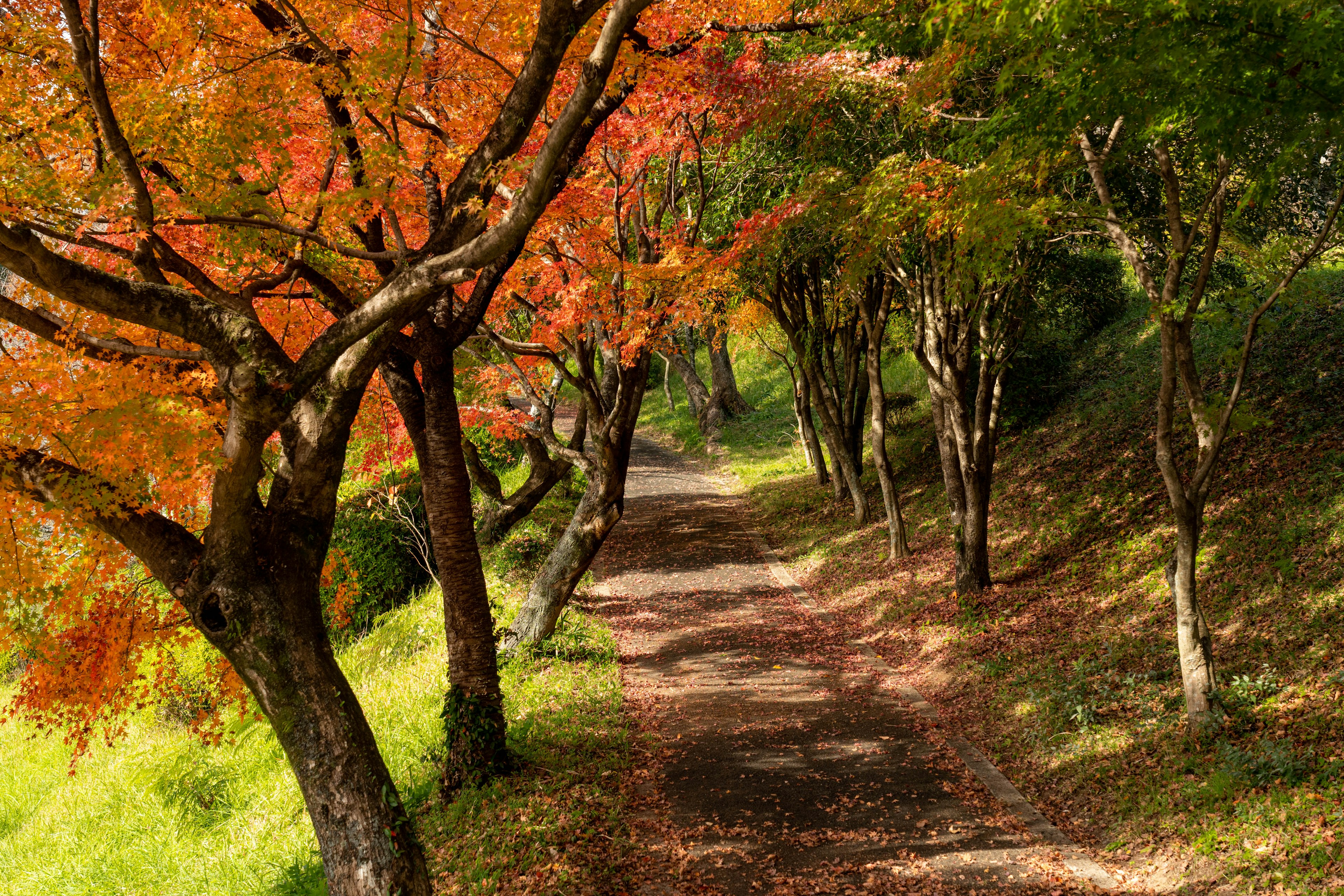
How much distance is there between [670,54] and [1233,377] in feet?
29.6

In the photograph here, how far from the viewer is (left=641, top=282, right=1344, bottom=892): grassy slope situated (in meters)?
5.37

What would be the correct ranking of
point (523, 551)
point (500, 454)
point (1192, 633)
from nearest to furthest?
1. point (1192, 633)
2. point (523, 551)
3. point (500, 454)

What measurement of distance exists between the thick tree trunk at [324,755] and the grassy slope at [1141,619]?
15.5 ft

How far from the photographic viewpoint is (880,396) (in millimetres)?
14055

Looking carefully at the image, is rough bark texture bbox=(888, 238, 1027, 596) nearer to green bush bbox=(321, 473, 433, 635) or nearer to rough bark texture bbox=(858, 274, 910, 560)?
rough bark texture bbox=(858, 274, 910, 560)

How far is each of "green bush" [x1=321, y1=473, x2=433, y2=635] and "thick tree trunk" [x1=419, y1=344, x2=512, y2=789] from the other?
779cm

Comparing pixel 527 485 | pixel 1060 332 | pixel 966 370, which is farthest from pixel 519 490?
pixel 1060 332

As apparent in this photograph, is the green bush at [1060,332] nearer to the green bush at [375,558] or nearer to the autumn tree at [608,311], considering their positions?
the autumn tree at [608,311]

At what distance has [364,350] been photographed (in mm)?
5465

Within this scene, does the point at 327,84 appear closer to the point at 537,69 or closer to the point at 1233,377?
the point at 537,69

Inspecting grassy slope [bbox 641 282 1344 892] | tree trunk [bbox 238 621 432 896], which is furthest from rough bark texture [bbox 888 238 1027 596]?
tree trunk [bbox 238 621 432 896]

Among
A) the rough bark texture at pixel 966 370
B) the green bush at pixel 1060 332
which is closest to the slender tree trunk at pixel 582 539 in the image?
the rough bark texture at pixel 966 370

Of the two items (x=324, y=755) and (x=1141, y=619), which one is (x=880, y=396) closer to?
(x=1141, y=619)

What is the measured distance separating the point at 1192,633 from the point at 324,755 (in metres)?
6.12
